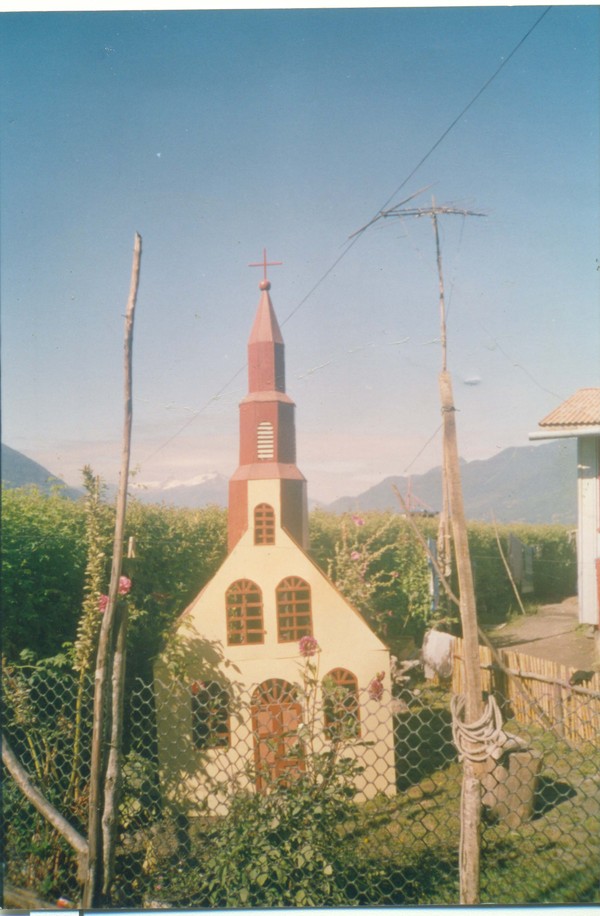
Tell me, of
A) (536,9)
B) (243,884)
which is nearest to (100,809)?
(243,884)

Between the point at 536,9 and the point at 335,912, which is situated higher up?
the point at 536,9

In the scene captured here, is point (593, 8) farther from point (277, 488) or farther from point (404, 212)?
point (277, 488)

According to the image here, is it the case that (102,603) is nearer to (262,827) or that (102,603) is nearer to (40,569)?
(40,569)

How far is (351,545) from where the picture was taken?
4984mm

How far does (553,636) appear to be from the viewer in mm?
6902

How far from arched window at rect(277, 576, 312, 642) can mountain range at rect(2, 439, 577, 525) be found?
711mm

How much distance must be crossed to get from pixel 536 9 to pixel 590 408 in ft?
11.0

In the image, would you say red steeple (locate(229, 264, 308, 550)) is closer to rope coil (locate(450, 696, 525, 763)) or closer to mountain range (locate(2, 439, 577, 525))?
mountain range (locate(2, 439, 577, 525))

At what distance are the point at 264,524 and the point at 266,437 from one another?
0.52 metres

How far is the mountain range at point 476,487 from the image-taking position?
3391 millimetres

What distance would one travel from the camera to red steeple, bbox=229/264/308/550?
3.16 metres

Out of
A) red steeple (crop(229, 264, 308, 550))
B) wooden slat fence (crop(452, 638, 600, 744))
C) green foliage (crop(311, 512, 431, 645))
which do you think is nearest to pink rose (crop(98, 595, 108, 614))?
red steeple (crop(229, 264, 308, 550))

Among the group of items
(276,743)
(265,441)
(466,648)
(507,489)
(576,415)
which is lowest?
(276,743)

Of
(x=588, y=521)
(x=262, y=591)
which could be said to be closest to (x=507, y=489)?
(x=588, y=521)
